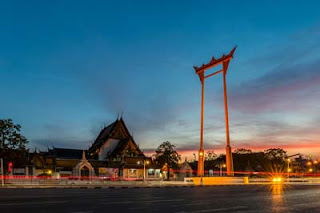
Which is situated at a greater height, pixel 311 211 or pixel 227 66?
pixel 227 66

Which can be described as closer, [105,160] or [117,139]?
[105,160]

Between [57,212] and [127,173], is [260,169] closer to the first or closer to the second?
[127,173]

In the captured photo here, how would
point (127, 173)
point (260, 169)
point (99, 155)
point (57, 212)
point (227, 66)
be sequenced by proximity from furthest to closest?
1. point (260, 169)
2. point (99, 155)
3. point (127, 173)
4. point (227, 66)
5. point (57, 212)

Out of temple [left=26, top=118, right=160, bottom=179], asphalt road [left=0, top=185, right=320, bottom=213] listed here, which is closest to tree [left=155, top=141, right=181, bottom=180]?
temple [left=26, top=118, right=160, bottom=179]

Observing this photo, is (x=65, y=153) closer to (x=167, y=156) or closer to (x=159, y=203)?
(x=167, y=156)

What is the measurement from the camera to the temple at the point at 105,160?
187ft

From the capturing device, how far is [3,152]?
141ft

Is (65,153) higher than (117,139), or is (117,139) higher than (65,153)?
(117,139)

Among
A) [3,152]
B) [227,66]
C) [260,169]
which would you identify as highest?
[227,66]

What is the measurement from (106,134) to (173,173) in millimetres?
16583

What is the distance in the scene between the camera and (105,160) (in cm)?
6569

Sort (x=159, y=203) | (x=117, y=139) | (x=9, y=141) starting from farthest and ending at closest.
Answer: (x=117, y=139) → (x=9, y=141) → (x=159, y=203)

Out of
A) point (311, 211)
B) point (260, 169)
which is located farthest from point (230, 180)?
point (260, 169)

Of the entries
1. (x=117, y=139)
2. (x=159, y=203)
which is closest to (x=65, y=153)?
(x=117, y=139)
